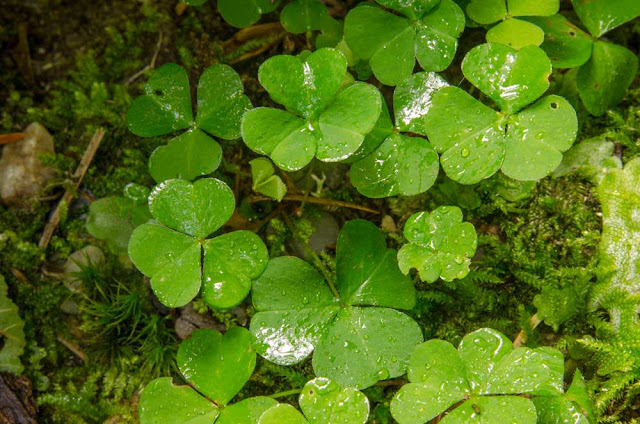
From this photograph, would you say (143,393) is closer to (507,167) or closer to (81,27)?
(507,167)

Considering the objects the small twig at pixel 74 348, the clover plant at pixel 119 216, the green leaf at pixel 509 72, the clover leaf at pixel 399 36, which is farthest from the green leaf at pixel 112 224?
the green leaf at pixel 509 72

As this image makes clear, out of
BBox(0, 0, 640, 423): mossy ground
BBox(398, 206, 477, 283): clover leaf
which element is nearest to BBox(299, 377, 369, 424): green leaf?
BBox(0, 0, 640, 423): mossy ground

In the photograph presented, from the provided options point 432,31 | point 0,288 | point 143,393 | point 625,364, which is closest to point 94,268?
point 0,288

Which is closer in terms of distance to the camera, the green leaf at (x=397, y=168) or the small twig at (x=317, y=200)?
the green leaf at (x=397, y=168)

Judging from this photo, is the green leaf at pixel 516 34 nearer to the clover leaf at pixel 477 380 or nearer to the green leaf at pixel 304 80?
the green leaf at pixel 304 80

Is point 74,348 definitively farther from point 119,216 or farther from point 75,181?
point 75,181

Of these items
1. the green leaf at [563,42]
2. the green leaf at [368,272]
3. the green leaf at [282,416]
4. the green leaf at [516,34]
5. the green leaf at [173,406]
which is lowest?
the green leaf at [173,406]
